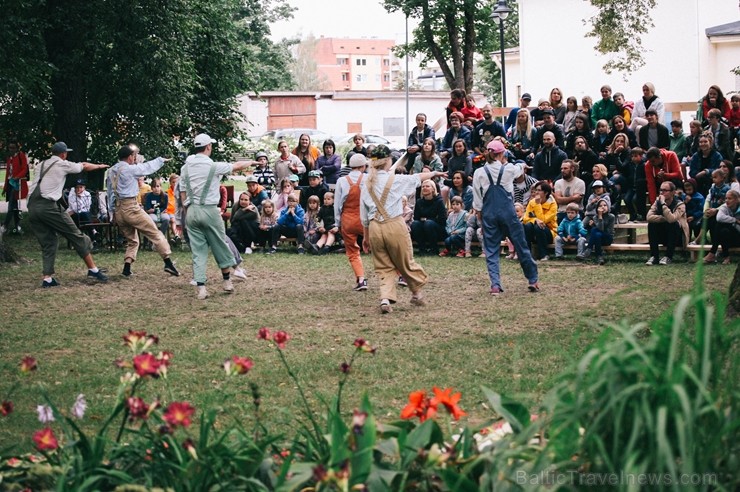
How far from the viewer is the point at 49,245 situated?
15.7 meters

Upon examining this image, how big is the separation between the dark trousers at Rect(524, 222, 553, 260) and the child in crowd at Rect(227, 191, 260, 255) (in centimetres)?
527

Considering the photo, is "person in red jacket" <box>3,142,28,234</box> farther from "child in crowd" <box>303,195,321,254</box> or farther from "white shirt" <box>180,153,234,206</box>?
"white shirt" <box>180,153,234,206</box>

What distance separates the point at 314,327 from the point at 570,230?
7201 millimetres

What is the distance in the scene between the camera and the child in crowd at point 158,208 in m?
21.1

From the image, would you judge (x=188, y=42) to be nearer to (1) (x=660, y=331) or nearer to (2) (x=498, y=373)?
(2) (x=498, y=373)

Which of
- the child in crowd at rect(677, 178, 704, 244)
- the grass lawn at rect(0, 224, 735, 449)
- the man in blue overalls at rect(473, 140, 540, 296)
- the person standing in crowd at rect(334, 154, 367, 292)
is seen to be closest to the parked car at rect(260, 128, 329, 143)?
the grass lawn at rect(0, 224, 735, 449)

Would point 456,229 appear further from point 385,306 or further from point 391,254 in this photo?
point 385,306

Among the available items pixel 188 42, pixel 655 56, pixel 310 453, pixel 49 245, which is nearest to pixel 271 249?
pixel 49 245

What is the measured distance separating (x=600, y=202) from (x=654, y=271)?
2050mm

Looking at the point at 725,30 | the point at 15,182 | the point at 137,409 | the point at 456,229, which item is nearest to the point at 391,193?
the point at 456,229

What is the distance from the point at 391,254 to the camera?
12.7 m

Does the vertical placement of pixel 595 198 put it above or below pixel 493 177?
below

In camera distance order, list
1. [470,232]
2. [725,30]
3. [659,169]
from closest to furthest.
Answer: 1. [659,169]
2. [470,232]
3. [725,30]

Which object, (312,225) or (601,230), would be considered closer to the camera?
(601,230)
